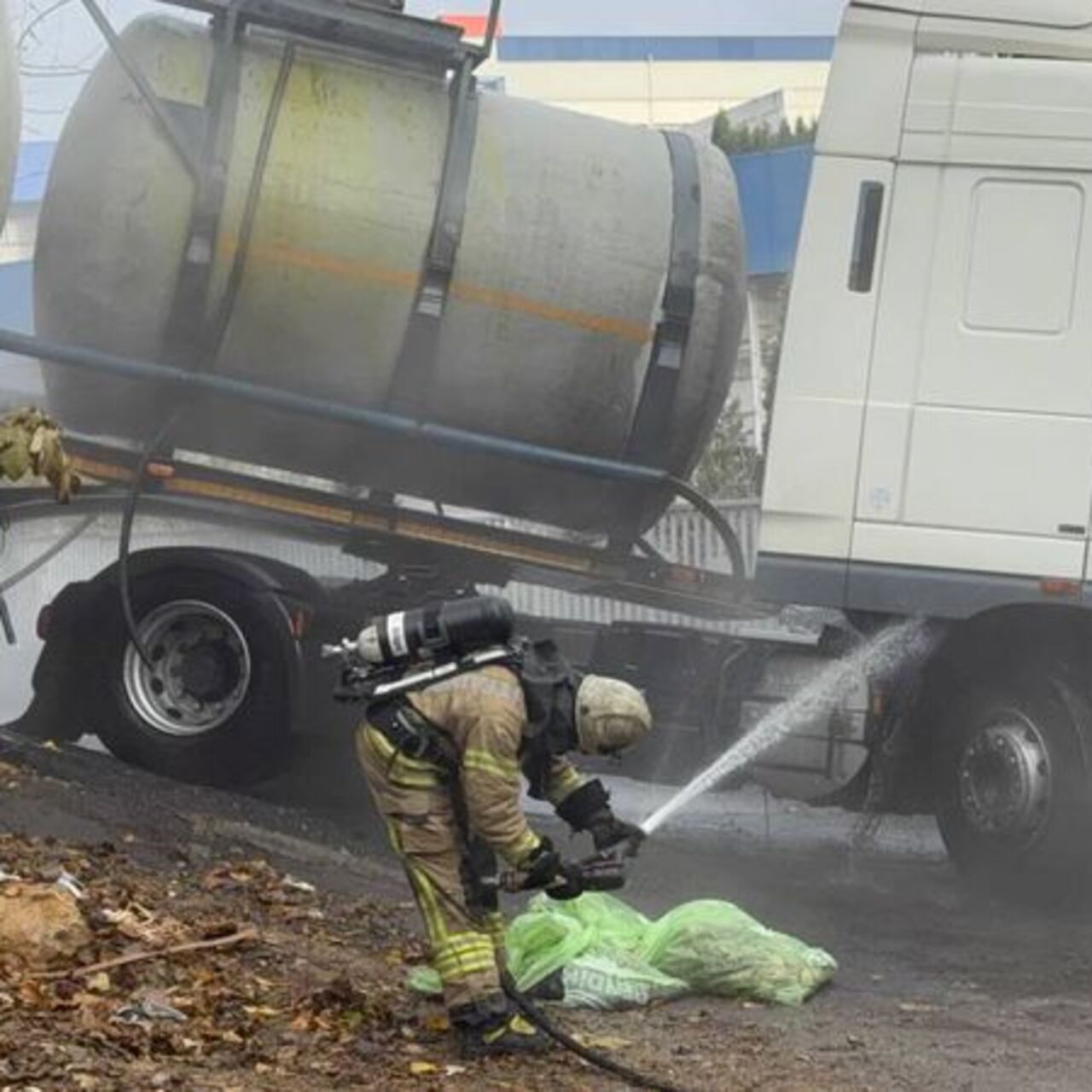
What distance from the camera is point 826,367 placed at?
9.16 meters

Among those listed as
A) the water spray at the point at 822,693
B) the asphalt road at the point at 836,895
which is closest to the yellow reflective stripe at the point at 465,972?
the asphalt road at the point at 836,895

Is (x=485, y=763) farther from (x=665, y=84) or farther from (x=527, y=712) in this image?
(x=665, y=84)

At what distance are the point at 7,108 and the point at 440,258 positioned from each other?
1744mm

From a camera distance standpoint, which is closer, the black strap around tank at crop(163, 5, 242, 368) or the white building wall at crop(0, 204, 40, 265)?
the black strap around tank at crop(163, 5, 242, 368)

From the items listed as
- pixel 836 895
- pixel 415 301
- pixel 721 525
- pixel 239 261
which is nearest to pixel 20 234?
pixel 239 261

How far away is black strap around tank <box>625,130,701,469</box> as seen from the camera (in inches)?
378

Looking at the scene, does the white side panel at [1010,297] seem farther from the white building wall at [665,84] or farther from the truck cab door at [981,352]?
the white building wall at [665,84]

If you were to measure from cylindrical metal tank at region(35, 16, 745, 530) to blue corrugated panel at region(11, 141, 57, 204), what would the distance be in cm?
14

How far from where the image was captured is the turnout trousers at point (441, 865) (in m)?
5.98

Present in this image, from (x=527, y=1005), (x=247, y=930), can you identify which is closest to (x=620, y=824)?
(x=527, y=1005)

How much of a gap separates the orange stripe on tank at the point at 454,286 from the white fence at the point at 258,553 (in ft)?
2.99

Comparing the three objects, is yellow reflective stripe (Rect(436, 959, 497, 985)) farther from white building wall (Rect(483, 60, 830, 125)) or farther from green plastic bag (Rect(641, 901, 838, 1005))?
white building wall (Rect(483, 60, 830, 125))

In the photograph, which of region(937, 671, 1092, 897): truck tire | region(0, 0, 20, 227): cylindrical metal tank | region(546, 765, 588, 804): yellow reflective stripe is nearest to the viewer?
region(546, 765, 588, 804): yellow reflective stripe

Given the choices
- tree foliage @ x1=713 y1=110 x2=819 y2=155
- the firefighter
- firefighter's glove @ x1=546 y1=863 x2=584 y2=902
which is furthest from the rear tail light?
tree foliage @ x1=713 y1=110 x2=819 y2=155
